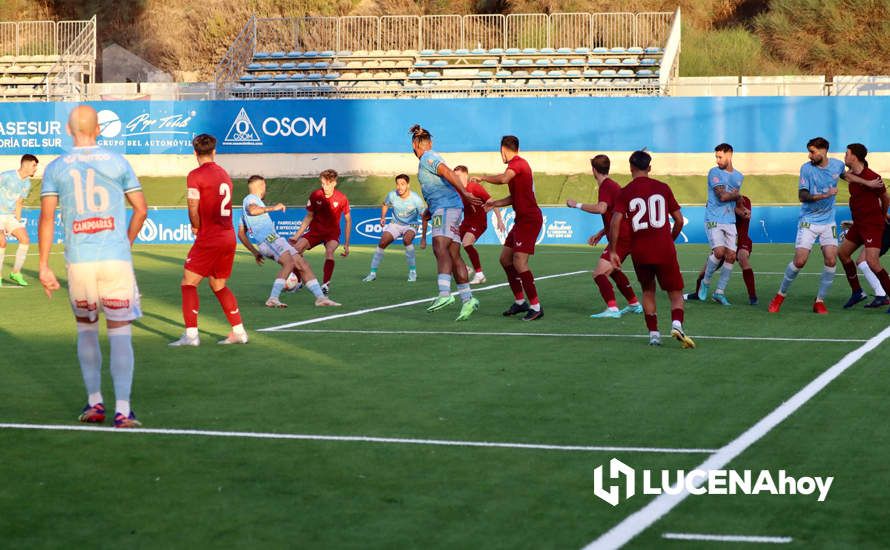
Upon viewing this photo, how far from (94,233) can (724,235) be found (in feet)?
36.2

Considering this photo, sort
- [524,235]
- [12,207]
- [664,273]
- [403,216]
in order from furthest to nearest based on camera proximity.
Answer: [403,216], [12,207], [524,235], [664,273]

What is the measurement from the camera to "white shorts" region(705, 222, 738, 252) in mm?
17281

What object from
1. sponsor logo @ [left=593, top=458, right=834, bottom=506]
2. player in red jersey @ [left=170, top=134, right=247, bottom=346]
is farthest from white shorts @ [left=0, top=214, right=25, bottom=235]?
sponsor logo @ [left=593, top=458, right=834, bottom=506]

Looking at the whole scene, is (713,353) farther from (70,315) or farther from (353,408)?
(70,315)

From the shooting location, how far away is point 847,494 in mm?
6414

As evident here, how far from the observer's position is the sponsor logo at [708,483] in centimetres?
645

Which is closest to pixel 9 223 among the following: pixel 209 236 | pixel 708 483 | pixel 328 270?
pixel 328 270

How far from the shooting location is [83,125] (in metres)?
8.09

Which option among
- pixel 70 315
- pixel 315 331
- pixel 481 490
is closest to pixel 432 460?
pixel 481 490

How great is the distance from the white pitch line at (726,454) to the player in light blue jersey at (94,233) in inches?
147

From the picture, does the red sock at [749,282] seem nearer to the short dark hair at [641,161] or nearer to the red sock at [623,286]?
the red sock at [623,286]

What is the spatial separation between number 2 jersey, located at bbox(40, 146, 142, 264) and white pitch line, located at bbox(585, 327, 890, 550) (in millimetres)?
3960

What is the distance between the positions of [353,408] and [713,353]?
14.5 ft

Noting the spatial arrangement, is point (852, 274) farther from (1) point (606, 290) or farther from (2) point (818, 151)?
(1) point (606, 290)
